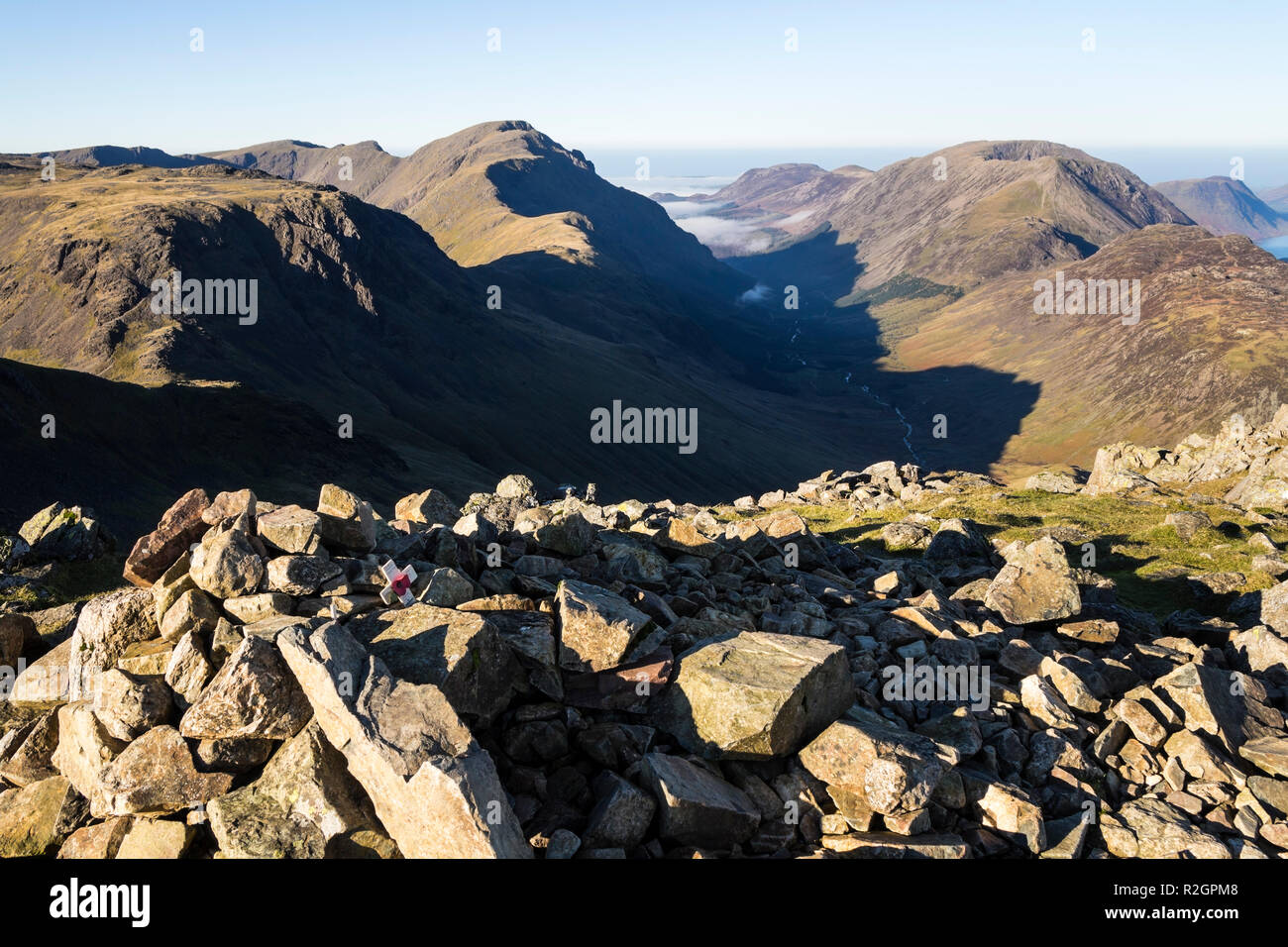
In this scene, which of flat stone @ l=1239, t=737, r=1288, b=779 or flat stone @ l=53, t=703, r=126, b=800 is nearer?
flat stone @ l=53, t=703, r=126, b=800

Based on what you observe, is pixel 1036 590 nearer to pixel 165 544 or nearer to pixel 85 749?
pixel 165 544

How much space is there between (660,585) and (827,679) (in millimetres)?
6901

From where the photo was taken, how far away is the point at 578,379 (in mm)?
197500

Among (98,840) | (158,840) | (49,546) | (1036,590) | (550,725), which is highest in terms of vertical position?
(49,546)

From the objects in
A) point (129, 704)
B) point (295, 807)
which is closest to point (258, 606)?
point (129, 704)

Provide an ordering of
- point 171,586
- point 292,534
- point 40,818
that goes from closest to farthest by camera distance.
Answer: point 40,818 → point 171,586 → point 292,534

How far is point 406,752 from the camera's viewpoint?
1291 centimetres

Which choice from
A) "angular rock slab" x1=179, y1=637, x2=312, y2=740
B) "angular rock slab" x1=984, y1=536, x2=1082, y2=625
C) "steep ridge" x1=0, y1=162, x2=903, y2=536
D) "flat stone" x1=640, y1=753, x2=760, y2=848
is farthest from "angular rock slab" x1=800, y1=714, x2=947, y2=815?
"steep ridge" x1=0, y1=162, x2=903, y2=536

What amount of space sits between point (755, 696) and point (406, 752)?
21.6 feet

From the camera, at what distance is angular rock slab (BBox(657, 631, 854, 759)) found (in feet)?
49.0

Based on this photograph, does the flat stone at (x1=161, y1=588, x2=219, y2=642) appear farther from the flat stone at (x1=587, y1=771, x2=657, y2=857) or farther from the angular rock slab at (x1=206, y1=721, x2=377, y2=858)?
the flat stone at (x1=587, y1=771, x2=657, y2=857)

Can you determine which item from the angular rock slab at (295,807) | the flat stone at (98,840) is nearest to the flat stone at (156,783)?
the flat stone at (98,840)

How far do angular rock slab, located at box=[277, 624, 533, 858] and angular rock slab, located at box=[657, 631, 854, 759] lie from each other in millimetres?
4236
